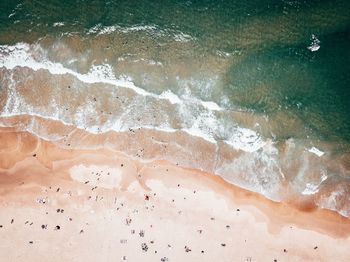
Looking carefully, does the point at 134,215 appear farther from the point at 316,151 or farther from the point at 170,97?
the point at 316,151

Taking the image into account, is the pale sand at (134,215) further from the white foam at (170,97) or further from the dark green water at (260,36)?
the dark green water at (260,36)

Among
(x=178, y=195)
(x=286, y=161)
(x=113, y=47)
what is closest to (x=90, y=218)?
(x=178, y=195)

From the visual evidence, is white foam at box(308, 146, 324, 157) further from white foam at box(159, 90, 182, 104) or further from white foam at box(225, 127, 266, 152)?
white foam at box(159, 90, 182, 104)

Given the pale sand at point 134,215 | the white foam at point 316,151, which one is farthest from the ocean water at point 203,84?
the pale sand at point 134,215

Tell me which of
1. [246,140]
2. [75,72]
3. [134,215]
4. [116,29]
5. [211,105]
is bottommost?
[134,215]

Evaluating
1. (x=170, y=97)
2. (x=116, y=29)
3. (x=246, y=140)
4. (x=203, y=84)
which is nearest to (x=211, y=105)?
(x=203, y=84)
